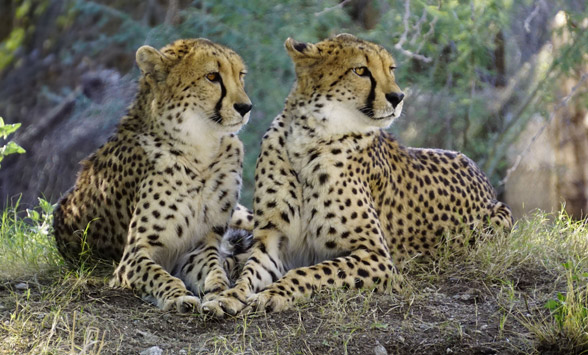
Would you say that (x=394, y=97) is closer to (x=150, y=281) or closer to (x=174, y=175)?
(x=174, y=175)

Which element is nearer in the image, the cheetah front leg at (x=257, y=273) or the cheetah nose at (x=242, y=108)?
the cheetah front leg at (x=257, y=273)

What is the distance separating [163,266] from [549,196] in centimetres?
447

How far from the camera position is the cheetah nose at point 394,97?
3.77m

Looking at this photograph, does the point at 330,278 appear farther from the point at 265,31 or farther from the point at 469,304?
the point at 265,31

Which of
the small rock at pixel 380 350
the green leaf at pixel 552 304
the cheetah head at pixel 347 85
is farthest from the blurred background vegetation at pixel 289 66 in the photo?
the small rock at pixel 380 350

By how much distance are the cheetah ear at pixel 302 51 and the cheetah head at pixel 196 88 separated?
0.79 ft

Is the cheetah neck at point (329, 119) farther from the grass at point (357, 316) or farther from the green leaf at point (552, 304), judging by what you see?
the green leaf at point (552, 304)

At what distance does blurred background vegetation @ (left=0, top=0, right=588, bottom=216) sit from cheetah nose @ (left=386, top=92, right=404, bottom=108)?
103 inches

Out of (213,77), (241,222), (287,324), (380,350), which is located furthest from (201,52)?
(380,350)

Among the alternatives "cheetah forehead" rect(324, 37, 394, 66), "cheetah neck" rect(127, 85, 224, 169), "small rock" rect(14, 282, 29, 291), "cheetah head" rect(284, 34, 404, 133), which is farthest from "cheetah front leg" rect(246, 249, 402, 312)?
"small rock" rect(14, 282, 29, 291)

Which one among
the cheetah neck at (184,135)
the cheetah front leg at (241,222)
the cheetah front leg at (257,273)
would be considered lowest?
the cheetah front leg at (241,222)

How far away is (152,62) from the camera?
3.98 metres

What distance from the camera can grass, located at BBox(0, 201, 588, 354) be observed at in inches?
122

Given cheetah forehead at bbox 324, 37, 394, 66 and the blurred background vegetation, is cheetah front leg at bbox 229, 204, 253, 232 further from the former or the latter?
the blurred background vegetation
